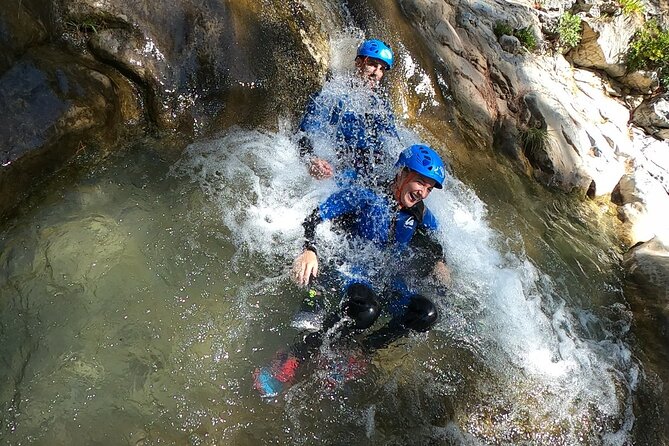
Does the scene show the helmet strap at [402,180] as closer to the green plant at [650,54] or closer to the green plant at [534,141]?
the green plant at [534,141]

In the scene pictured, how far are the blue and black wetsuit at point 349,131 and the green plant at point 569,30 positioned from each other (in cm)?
565

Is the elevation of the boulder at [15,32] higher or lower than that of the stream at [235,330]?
higher

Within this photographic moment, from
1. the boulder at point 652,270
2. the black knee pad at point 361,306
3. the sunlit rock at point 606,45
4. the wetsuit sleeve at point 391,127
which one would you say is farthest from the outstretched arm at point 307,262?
the sunlit rock at point 606,45

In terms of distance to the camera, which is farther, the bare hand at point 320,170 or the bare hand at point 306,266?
the bare hand at point 320,170

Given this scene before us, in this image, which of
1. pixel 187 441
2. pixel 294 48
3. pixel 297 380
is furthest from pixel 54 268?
pixel 294 48

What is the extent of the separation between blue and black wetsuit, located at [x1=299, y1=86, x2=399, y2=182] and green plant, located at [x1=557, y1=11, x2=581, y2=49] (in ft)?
18.5

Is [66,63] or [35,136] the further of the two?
[66,63]

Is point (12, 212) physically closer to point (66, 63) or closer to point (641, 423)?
point (66, 63)

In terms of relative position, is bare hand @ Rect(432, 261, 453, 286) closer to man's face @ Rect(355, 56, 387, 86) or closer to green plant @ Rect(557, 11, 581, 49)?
man's face @ Rect(355, 56, 387, 86)

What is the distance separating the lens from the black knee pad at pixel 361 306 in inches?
147

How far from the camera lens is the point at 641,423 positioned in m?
4.30

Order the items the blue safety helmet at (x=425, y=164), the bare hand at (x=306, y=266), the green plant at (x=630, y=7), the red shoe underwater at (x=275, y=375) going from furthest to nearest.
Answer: the green plant at (x=630, y=7), the blue safety helmet at (x=425, y=164), the bare hand at (x=306, y=266), the red shoe underwater at (x=275, y=375)

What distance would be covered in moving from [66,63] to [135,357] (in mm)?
2850

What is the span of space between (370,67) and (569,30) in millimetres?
5908
